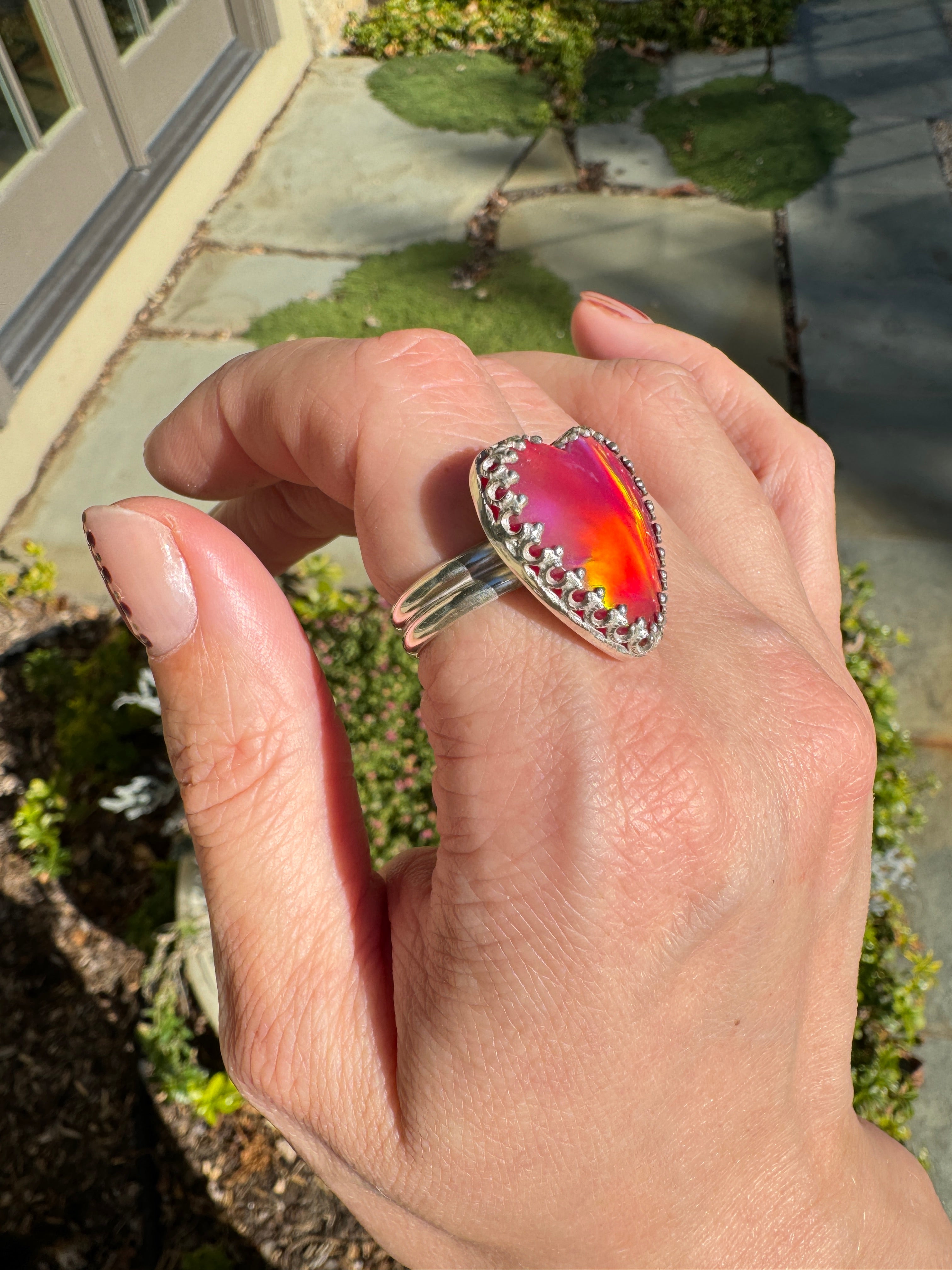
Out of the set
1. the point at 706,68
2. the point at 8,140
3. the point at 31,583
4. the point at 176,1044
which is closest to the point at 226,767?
the point at 176,1044

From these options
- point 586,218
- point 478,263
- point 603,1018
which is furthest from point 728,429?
point 586,218

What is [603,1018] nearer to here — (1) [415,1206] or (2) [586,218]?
(1) [415,1206]

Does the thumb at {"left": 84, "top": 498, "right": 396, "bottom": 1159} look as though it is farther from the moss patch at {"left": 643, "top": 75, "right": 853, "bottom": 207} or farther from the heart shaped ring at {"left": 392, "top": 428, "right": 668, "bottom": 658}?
the moss patch at {"left": 643, "top": 75, "right": 853, "bottom": 207}

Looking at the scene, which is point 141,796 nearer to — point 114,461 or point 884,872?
point 114,461

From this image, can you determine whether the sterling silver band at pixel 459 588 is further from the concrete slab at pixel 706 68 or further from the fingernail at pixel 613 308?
the concrete slab at pixel 706 68

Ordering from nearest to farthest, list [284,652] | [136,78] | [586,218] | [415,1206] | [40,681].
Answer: [415,1206], [284,652], [40,681], [136,78], [586,218]
